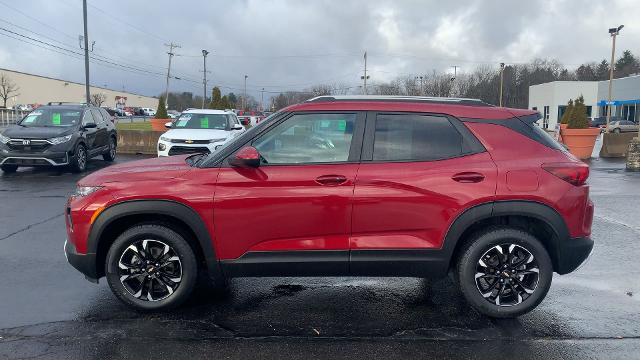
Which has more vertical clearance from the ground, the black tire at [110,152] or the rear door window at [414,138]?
the rear door window at [414,138]

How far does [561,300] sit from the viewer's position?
4.82 meters

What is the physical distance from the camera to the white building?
54556mm

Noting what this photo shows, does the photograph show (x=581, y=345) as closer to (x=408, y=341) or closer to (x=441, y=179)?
(x=408, y=341)

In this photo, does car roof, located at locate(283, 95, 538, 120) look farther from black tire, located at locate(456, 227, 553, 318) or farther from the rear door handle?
black tire, located at locate(456, 227, 553, 318)

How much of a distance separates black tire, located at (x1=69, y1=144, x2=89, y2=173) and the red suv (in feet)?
31.0

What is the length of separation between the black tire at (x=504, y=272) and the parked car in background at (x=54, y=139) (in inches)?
439

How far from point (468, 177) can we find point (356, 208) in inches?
37.3

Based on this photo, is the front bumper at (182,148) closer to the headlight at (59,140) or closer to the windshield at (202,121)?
the windshield at (202,121)

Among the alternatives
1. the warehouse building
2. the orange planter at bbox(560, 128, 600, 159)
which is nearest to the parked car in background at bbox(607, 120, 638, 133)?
the orange planter at bbox(560, 128, 600, 159)

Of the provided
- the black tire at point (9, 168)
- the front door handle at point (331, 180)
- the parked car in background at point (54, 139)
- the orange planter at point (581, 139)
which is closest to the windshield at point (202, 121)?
the parked car in background at point (54, 139)

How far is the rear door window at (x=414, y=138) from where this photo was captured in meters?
4.28

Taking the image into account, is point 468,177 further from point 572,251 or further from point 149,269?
point 149,269

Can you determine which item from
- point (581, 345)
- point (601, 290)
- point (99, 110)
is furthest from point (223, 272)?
point (99, 110)

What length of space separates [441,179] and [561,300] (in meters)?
1.85
